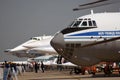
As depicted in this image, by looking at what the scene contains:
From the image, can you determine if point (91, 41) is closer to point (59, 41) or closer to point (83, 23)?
point (83, 23)

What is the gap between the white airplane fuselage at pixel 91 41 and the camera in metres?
30.0

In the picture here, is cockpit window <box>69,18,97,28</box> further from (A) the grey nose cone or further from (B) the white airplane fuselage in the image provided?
(A) the grey nose cone

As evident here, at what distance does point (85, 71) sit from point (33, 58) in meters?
45.9

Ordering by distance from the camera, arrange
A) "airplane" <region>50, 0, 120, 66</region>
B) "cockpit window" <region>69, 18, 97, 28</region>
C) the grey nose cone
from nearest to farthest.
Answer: the grey nose cone → "airplane" <region>50, 0, 120, 66</region> → "cockpit window" <region>69, 18, 97, 28</region>

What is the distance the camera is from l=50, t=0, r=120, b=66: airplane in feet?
98.3

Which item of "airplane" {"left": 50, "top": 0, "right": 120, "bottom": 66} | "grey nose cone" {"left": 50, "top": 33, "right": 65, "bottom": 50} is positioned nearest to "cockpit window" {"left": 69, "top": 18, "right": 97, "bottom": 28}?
"airplane" {"left": 50, "top": 0, "right": 120, "bottom": 66}

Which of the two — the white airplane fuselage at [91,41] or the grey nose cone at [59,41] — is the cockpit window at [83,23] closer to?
the white airplane fuselage at [91,41]

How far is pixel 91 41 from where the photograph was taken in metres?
30.0

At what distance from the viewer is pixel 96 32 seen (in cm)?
3011

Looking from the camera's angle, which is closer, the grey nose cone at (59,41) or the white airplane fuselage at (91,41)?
the grey nose cone at (59,41)

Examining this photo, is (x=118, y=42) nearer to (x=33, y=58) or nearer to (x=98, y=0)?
(x=98, y=0)

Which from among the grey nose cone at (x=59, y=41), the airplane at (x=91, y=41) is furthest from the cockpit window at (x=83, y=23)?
the grey nose cone at (x=59, y=41)

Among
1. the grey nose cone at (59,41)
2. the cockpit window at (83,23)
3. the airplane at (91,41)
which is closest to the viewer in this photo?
the grey nose cone at (59,41)

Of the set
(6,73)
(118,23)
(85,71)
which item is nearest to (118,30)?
(118,23)
